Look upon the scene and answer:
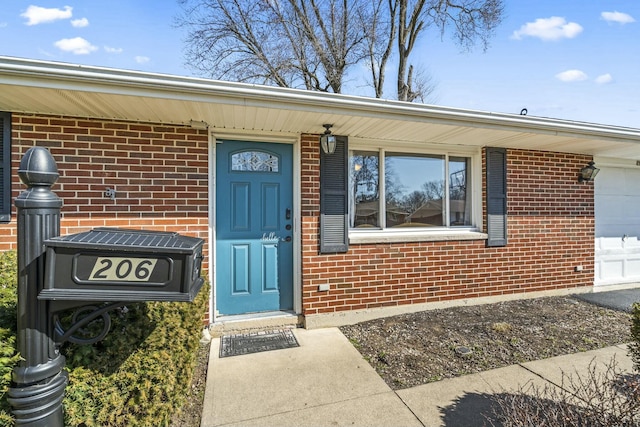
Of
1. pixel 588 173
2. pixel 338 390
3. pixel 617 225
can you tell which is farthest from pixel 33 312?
pixel 617 225

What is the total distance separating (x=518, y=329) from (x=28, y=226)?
175 inches

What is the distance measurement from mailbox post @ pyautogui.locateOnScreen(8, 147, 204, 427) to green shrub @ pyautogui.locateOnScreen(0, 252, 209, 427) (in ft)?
0.54

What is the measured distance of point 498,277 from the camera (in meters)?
4.69

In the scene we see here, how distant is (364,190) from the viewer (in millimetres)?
4297

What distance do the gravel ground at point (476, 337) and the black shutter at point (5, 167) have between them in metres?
3.68

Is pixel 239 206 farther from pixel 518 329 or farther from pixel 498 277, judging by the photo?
pixel 498 277

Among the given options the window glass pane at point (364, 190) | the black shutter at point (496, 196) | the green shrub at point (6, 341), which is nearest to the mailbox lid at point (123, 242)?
the green shrub at point (6, 341)

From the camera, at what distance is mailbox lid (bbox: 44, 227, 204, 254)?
1211 millimetres

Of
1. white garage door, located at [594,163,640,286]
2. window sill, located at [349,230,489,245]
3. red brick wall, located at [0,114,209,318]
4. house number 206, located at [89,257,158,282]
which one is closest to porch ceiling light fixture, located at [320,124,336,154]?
window sill, located at [349,230,489,245]

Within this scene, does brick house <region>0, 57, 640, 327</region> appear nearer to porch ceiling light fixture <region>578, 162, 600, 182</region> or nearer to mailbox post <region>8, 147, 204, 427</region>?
porch ceiling light fixture <region>578, 162, 600, 182</region>

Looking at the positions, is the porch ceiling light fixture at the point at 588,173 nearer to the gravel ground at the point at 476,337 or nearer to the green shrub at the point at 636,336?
the gravel ground at the point at 476,337

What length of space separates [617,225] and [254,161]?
6378mm

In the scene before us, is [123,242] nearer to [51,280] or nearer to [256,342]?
[51,280]

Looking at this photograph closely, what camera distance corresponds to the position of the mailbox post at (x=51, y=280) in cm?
120
